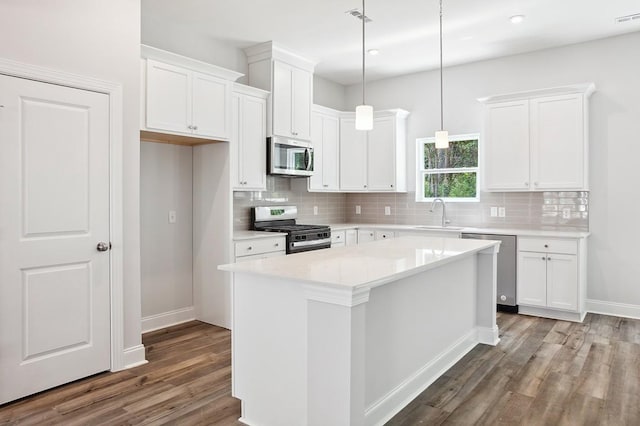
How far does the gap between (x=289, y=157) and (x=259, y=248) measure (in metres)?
1.20

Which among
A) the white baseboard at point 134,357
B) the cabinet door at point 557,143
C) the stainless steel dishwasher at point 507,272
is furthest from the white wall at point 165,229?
the cabinet door at point 557,143

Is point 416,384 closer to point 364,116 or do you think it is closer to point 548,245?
point 364,116

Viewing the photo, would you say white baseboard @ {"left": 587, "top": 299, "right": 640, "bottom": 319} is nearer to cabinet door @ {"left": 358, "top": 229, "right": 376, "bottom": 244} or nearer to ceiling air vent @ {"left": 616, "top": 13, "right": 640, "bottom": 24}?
cabinet door @ {"left": 358, "top": 229, "right": 376, "bottom": 244}

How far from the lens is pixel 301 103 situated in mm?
5262

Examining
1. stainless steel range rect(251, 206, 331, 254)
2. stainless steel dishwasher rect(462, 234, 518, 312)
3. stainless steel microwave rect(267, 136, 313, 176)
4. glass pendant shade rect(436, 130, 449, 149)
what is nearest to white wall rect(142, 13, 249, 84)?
stainless steel microwave rect(267, 136, 313, 176)

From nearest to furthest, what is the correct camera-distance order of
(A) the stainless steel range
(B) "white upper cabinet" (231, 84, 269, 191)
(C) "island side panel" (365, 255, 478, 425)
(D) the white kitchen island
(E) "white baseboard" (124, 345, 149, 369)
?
(D) the white kitchen island → (C) "island side panel" (365, 255, 478, 425) → (E) "white baseboard" (124, 345, 149, 369) → (B) "white upper cabinet" (231, 84, 269, 191) → (A) the stainless steel range

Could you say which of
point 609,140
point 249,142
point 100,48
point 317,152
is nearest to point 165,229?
point 249,142

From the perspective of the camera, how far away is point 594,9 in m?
4.00

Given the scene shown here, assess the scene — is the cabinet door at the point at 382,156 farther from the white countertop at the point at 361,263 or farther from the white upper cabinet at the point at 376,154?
the white countertop at the point at 361,263

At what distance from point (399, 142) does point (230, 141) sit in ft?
8.43

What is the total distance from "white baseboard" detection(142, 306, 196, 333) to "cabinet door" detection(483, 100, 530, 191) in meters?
3.59

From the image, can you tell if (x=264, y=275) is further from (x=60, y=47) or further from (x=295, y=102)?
(x=295, y=102)

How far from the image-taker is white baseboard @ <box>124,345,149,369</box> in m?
3.30

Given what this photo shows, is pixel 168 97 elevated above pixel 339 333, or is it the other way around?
pixel 168 97
